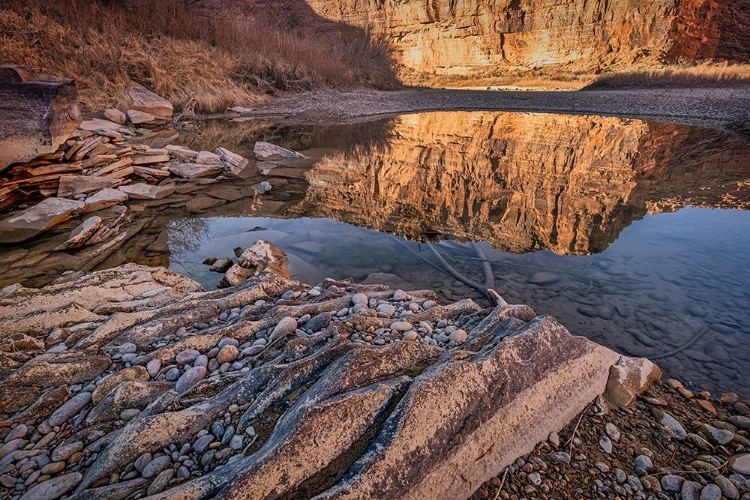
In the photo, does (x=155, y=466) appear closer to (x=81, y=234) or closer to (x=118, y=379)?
(x=118, y=379)

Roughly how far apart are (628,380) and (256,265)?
302 cm

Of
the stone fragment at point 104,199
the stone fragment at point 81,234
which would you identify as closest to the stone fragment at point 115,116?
the stone fragment at point 104,199

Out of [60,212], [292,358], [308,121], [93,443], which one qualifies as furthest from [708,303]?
[308,121]

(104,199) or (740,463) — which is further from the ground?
(104,199)

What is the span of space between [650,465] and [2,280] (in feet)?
16.0

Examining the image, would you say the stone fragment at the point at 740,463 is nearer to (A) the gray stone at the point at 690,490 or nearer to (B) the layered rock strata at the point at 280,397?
(A) the gray stone at the point at 690,490

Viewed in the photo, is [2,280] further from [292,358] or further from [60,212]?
[292,358]

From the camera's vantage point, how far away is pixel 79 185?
5250mm

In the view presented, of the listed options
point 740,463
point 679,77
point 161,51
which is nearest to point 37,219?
point 740,463

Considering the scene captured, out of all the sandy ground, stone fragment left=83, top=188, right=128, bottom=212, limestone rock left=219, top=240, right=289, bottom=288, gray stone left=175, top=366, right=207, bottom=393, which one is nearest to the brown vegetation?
→ the sandy ground

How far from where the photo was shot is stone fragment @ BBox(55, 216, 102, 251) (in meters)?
3.93

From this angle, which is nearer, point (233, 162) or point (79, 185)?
point (79, 185)

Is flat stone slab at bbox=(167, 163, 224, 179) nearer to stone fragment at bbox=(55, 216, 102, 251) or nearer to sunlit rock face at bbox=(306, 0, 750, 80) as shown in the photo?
stone fragment at bbox=(55, 216, 102, 251)

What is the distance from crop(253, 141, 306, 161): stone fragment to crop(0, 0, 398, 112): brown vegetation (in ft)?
17.0
